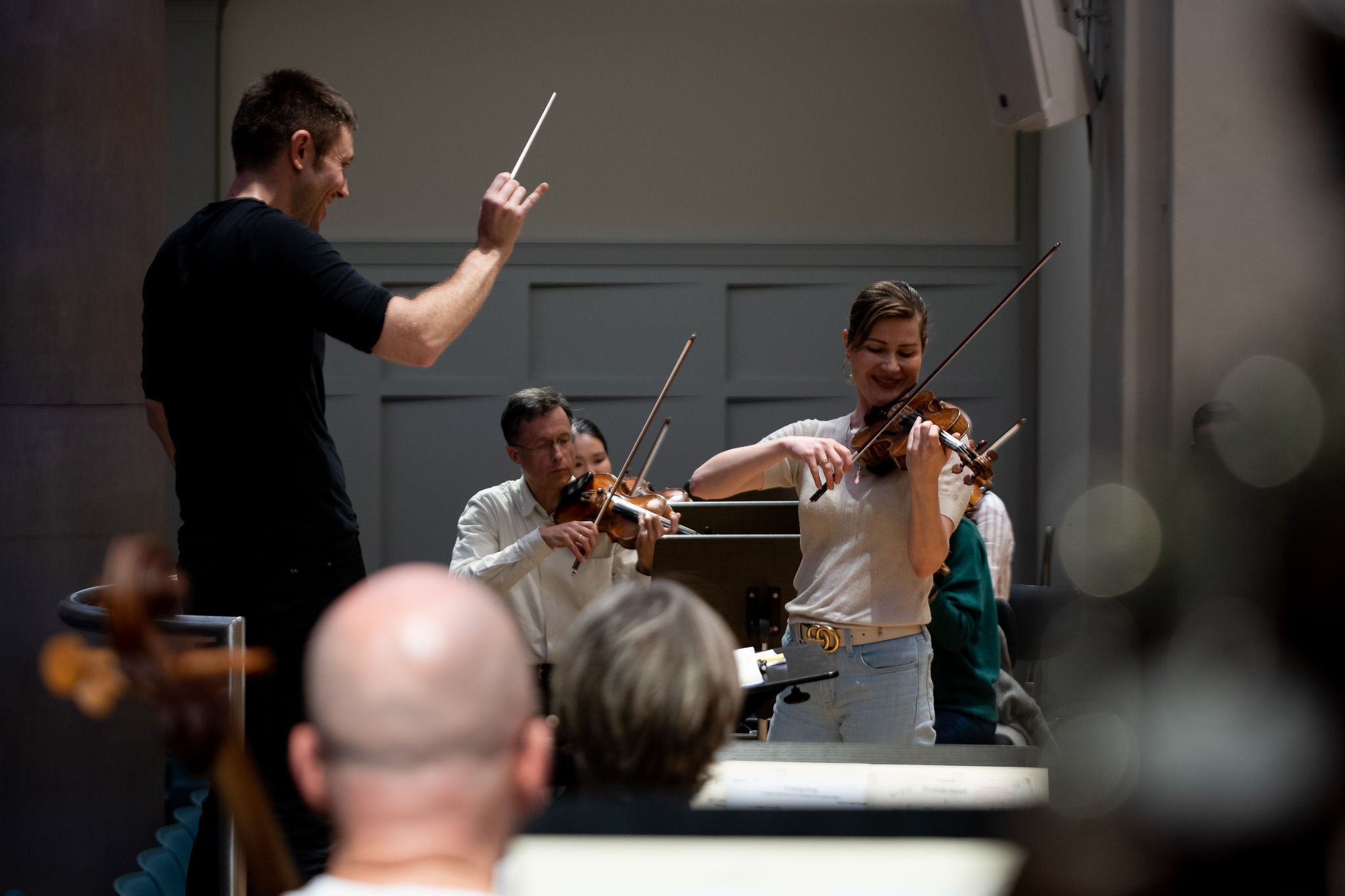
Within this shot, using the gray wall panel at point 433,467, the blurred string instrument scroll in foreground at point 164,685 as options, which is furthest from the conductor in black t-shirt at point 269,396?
the gray wall panel at point 433,467

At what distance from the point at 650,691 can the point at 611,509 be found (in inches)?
90.8

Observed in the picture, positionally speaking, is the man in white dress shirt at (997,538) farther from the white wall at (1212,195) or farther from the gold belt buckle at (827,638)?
the gold belt buckle at (827,638)

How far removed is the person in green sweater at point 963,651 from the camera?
2607mm

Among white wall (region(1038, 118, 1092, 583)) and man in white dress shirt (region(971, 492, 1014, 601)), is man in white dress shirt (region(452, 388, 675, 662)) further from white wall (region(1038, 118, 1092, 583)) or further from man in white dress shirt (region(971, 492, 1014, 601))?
white wall (region(1038, 118, 1092, 583))

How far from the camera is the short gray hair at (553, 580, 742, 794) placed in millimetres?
937

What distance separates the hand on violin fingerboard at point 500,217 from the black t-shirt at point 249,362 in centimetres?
19

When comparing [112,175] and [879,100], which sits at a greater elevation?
[879,100]

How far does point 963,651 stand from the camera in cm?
268

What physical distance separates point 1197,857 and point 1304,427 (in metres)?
0.19

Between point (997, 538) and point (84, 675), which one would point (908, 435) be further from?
point (997, 538)

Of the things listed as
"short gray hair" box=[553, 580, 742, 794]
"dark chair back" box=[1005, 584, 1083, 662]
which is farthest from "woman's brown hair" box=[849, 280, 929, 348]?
"dark chair back" box=[1005, 584, 1083, 662]

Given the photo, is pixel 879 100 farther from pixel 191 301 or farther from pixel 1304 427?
pixel 1304 427

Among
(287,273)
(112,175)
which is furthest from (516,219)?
(112,175)

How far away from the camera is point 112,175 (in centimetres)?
323
